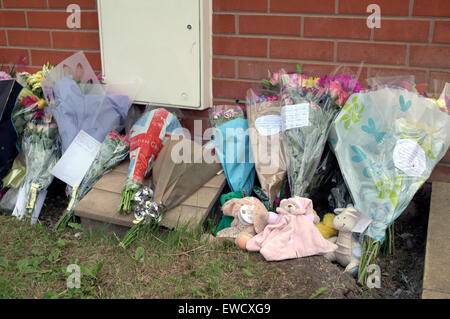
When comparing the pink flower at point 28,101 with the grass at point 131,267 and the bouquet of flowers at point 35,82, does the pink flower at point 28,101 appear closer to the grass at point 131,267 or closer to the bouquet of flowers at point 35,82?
the bouquet of flowers at point 35,82

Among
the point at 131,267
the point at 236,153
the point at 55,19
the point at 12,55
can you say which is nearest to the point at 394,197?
the point at 236,153

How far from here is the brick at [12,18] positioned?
146 inches

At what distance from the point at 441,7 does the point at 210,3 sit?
1.45 metres

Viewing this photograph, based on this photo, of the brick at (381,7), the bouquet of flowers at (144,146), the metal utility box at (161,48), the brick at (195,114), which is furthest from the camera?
the brick at (195,114)

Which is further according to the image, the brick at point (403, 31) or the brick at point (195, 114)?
the brick at point (195, 114)

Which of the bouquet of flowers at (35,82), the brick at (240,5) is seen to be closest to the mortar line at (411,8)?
the brick at (240,5)

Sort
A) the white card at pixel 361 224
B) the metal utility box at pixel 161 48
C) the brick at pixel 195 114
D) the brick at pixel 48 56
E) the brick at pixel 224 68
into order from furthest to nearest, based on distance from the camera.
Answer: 1. the brick at pixel 48 56
2. the brick at pixel 195 114
3. the brick at pixel 224 68
4. the metal utility box at pixel 161 48
5. the white card at pixel 361 224

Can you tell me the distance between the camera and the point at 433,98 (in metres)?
2.65

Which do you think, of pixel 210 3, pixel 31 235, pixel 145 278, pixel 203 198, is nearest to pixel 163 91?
pixel 210 3

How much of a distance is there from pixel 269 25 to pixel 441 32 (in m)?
1.06

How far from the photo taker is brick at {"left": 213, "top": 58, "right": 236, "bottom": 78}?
3.24 meters

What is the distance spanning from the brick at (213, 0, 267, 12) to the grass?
1554 mm

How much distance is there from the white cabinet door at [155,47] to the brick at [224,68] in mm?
159

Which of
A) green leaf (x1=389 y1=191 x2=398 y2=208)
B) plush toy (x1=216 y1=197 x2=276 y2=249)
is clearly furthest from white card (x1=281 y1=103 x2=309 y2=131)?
green leaf (x1=389 y1=191 x2=398 y2=208)
